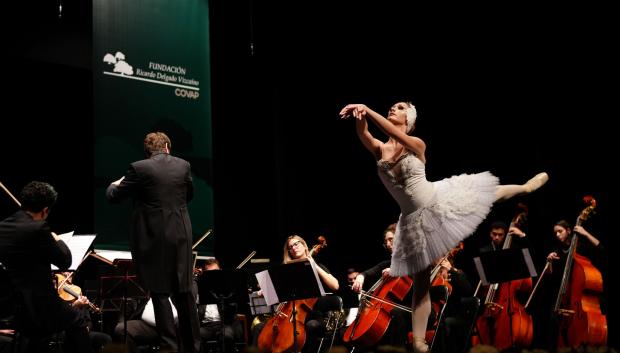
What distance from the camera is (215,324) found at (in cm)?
641

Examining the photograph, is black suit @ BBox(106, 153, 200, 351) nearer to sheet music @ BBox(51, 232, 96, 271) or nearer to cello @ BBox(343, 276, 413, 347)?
sheet music @ BBox(51, 232, 96, 271)

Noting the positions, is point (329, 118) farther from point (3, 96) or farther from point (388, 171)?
point (388, 171)

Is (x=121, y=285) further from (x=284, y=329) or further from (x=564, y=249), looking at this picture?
(x=564, y=249)

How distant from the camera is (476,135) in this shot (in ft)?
25.1

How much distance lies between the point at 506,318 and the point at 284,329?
1.95 meters

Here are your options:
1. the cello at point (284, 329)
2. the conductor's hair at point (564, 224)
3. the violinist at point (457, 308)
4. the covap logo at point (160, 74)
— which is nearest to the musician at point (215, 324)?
the cello at point (284, 329)

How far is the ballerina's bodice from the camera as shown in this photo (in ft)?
13.1

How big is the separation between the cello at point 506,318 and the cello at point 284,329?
1.59 metres

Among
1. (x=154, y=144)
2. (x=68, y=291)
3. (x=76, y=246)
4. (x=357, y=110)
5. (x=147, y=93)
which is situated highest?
(x=147, y=93)

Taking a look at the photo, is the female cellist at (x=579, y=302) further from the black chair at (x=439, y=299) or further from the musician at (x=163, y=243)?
the musician at (x=163, y=243)

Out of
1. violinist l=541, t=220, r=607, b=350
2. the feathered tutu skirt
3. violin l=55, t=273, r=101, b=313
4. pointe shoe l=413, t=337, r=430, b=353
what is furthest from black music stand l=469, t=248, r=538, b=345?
violin l=55, t=273, r=101, b=313

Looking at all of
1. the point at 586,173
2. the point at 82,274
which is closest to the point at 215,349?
the point at 82,274

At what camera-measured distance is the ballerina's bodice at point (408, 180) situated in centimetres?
400

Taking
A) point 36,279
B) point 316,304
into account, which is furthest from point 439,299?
point 36,279
